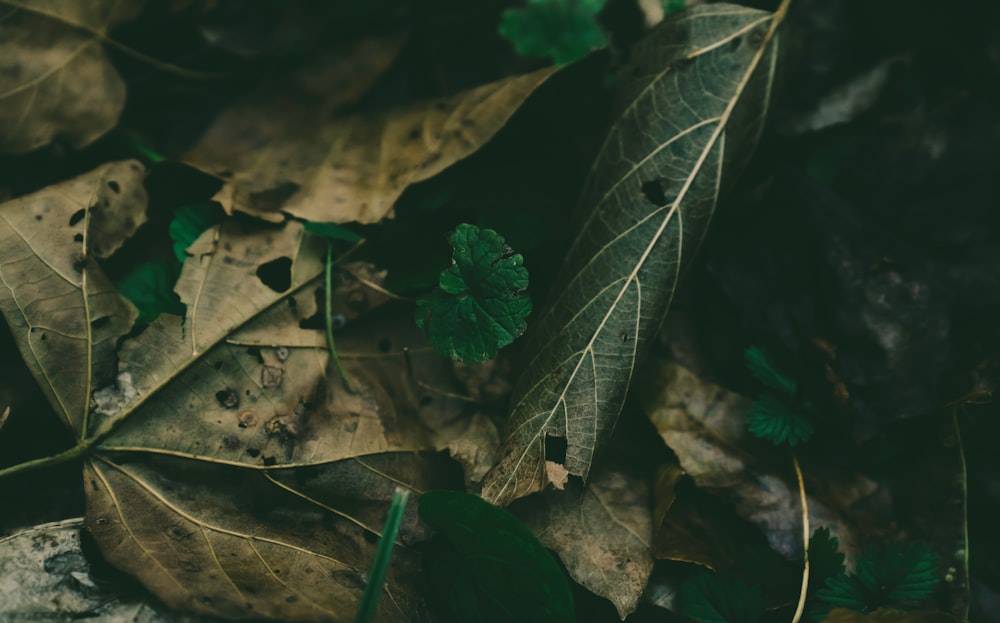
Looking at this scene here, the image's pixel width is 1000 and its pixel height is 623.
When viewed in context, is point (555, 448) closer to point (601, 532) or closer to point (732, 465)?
point (601, 532)

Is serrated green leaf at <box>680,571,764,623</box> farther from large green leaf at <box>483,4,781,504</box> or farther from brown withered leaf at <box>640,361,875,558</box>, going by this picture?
large green leaf at <box>483,4,781,504</box>

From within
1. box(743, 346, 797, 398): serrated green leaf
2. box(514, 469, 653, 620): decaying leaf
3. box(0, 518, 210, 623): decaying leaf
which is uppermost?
box(743, 346, 797, 398): serrated green leaf


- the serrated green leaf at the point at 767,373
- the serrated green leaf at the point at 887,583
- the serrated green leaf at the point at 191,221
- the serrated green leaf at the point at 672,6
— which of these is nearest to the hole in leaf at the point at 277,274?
the serrated green leaf at the point at 191,221

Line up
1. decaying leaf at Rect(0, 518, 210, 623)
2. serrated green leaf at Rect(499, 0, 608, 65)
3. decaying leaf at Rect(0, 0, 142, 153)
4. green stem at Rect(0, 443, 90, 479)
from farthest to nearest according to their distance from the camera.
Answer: serrated green leaf at Rect(499, 0, 608, 65) < decaying leaf at Rect(0, 0, 142, 153) < green stem at Rect(0, 443, 90, 479) < decaying leaf at Rect(0, 518, 210, 623)

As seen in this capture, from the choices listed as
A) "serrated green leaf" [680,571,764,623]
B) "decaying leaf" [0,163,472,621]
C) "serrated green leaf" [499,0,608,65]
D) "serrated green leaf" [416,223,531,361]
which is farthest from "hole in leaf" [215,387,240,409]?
"serrated green leaf" [499,0,608,65]

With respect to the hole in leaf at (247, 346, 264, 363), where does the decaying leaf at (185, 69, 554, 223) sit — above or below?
above
